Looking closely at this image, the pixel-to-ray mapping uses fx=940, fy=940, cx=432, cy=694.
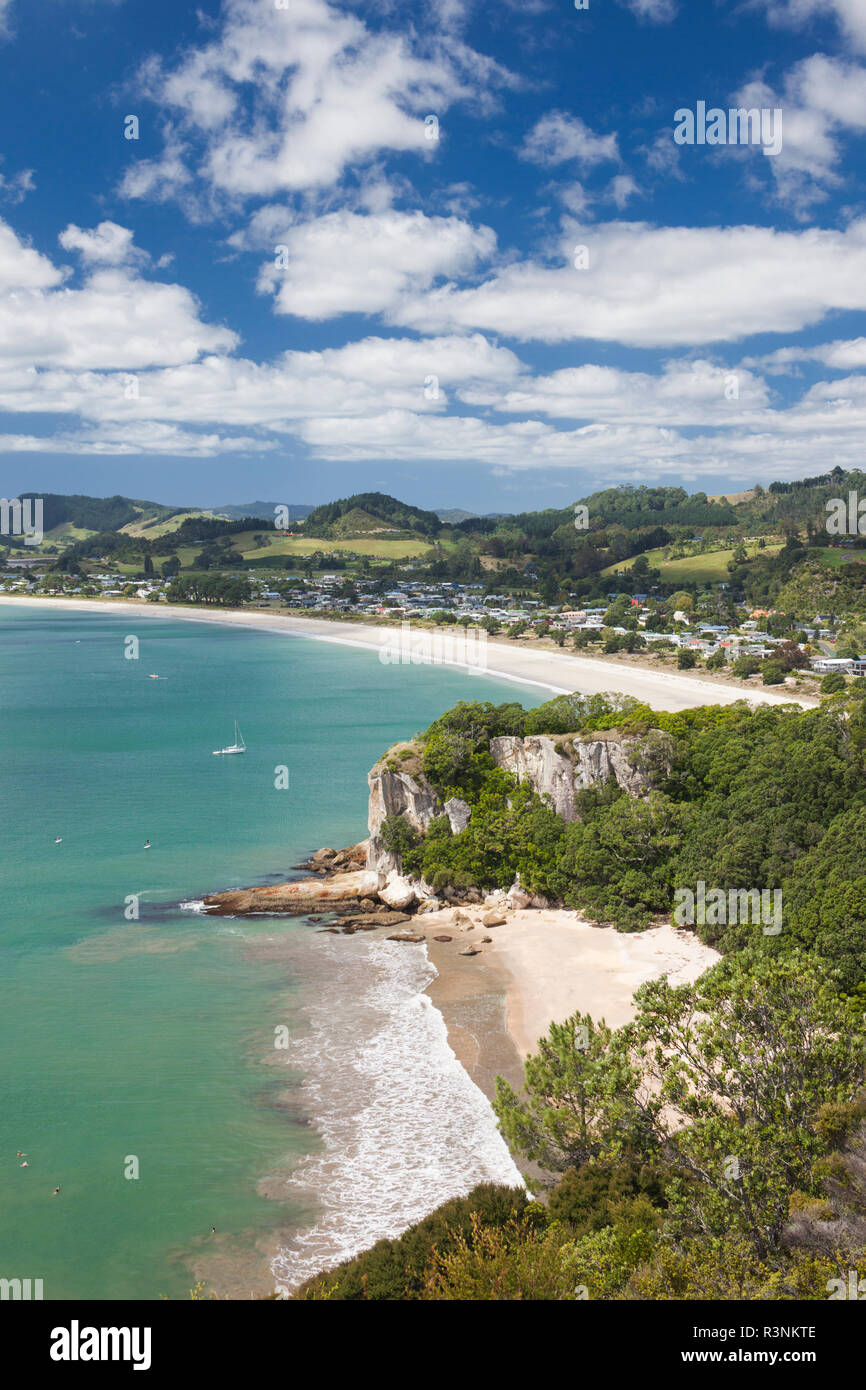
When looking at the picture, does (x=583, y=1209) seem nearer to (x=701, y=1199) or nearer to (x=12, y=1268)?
(x=701, y=1199)

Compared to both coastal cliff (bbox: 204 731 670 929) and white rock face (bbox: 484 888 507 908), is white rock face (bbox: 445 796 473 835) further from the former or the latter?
white rock face (bbox: 484 888 507 908)

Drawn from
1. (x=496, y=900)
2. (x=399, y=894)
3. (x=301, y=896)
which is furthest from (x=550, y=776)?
(x=301, y=896)

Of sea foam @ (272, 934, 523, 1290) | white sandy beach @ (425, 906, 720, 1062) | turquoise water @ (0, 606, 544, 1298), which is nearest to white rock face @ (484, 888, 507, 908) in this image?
white sandy beach @ (425, 906, 720, 1062)

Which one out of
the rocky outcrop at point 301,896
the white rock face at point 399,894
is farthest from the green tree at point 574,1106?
the rocky outcrop at point 301,896

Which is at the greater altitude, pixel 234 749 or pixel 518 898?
pixel 234 749

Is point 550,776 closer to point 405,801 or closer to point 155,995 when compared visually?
point 405,801
